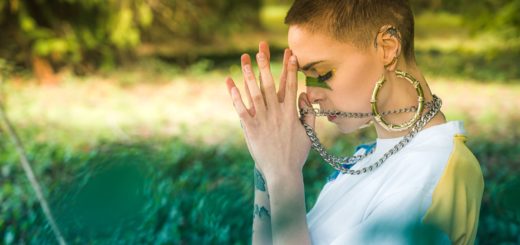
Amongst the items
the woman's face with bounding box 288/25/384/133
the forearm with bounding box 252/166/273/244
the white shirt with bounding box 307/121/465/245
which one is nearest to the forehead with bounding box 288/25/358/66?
the woman's face with bounding box 288/25/384/133

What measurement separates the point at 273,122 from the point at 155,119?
581 centimetres

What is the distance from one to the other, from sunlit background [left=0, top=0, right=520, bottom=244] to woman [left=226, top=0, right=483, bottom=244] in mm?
281

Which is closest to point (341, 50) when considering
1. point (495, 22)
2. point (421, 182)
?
point (421, 182)

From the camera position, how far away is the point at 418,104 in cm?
159

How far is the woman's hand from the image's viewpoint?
5.01ft

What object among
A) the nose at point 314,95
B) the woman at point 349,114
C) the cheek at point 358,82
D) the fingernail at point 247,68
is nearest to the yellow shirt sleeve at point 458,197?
the woman at point 349,114

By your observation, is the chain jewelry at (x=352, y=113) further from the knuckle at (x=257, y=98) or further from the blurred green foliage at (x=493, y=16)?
the blurred green foliage at (x=493, y=16)

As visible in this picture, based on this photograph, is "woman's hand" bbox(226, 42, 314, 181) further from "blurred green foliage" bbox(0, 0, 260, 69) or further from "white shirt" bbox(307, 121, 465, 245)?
"blurred green foliage" bbox(0, 0, 260, 69)

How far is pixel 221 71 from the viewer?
34.4 feet

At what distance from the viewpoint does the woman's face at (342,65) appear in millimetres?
1577

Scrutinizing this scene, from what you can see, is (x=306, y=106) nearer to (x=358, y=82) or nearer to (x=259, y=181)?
(x=358, y=82)

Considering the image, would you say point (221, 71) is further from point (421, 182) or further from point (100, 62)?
point (421, 182)

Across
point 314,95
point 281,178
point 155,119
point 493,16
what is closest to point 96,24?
point 155,119

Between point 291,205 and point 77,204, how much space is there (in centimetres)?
47
